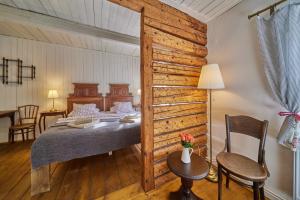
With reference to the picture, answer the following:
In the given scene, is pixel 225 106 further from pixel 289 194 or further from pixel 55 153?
pixel 55 153

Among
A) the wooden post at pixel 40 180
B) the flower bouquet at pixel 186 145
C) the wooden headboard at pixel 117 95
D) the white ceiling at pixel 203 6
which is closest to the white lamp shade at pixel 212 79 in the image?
the flower bouquet at pixel 186 145

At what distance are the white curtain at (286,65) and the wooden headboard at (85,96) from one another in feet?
13.9

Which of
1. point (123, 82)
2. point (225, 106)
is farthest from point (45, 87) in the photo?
point (225, 106)

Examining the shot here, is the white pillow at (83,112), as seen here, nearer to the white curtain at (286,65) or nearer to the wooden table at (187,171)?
the wooden table at (187,171)

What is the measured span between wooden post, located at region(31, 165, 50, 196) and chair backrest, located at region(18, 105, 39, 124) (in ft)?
8.25

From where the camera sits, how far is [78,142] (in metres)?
1.90

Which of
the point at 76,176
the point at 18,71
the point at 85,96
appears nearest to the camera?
the point at 76,176

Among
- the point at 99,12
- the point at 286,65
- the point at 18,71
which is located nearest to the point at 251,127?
the point at 286,65

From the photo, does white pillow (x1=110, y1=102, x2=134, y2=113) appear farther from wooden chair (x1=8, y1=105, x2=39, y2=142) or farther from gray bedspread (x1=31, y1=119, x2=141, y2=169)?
wooden chair (x1=8, y1=105, x2=39, y2=142)

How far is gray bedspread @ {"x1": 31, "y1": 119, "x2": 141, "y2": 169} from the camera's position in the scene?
5.58 ft

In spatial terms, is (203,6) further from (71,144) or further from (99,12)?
(71,144)

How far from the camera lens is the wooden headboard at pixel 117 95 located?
4523 millimetres

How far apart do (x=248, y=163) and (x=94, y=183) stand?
2006 mm

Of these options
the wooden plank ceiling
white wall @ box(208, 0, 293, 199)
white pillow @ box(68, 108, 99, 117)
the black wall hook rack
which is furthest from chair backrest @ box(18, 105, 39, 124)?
white wall @ box(208, 0, 293, 199)
